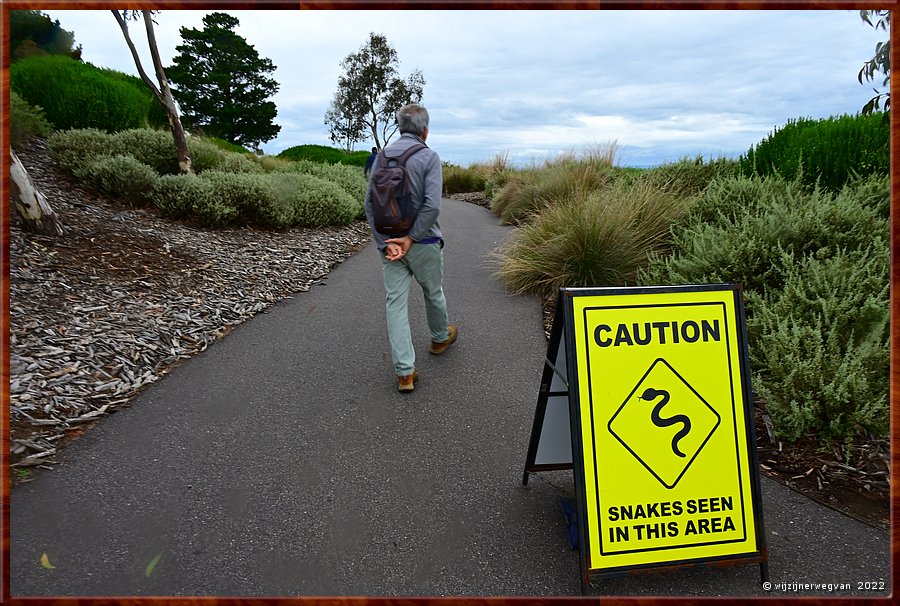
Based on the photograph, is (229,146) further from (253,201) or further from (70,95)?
(253,201)

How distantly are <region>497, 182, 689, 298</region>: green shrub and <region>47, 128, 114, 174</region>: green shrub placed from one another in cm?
738

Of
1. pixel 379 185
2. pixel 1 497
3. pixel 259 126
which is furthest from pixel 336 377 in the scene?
pixel 259 126

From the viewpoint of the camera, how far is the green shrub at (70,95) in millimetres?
11211

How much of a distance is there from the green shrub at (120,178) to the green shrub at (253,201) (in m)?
1.00

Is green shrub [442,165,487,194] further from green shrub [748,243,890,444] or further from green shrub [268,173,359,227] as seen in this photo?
green shrub [748,243,890,444]

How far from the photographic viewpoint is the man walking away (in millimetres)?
3963

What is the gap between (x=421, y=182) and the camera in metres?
3.96

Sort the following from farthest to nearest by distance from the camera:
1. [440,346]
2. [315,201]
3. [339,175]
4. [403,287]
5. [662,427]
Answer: [339,175] < [315,201] < [440,346] < [403,287] < [662,427]

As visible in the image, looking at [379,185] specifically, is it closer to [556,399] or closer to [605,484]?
[556,399]

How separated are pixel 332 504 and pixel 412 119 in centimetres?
269

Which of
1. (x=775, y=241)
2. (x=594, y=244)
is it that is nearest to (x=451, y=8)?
(x=775, y=241)

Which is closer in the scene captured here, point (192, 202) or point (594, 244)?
point (594, 244)

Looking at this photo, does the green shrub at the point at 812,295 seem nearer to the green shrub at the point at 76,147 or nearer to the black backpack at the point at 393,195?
the black backpack at the point at 393,195

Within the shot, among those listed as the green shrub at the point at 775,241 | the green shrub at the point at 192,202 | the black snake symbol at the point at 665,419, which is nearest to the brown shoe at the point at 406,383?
the black snake symbol at the point at 665,419
